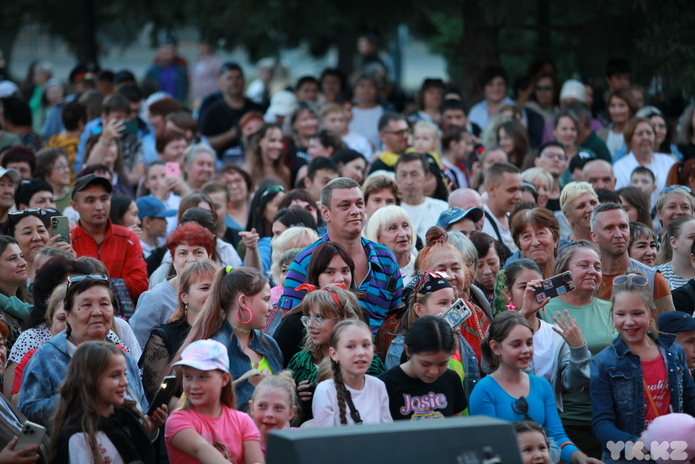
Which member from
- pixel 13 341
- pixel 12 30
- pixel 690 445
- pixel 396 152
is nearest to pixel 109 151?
pixel 396 152

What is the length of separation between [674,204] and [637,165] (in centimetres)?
263

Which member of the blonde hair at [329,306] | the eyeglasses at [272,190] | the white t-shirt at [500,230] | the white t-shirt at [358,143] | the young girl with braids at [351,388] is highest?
the white t-shirt at [358,143]

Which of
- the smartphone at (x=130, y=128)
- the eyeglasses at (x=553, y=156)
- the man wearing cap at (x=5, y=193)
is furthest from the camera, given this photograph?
the smartphone at (x=130, y=128)

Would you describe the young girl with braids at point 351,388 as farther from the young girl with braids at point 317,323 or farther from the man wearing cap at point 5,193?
the man wearing cap at point 5,193

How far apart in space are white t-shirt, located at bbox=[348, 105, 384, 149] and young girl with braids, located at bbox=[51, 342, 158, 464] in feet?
30.5

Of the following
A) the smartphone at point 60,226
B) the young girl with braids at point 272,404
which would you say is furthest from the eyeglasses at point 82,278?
the smartphone at point 60,226

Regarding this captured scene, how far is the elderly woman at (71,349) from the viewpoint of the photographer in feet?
18.1

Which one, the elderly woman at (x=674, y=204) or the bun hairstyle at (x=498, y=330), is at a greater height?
the elderly woman at (x=674, y=204)

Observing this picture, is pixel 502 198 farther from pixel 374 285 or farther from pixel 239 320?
pixel 239 320

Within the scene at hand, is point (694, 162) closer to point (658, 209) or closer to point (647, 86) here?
point (658, 209)

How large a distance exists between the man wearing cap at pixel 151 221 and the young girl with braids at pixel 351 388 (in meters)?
4.01

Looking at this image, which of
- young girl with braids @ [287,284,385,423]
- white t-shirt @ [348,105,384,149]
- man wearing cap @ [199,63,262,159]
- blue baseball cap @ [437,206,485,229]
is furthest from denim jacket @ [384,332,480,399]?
white t-shirt @ [348,105,384,149]

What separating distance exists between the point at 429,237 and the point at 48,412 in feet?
9.65

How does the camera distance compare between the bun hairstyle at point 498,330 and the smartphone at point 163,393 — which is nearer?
the smartphone at point 163,393
